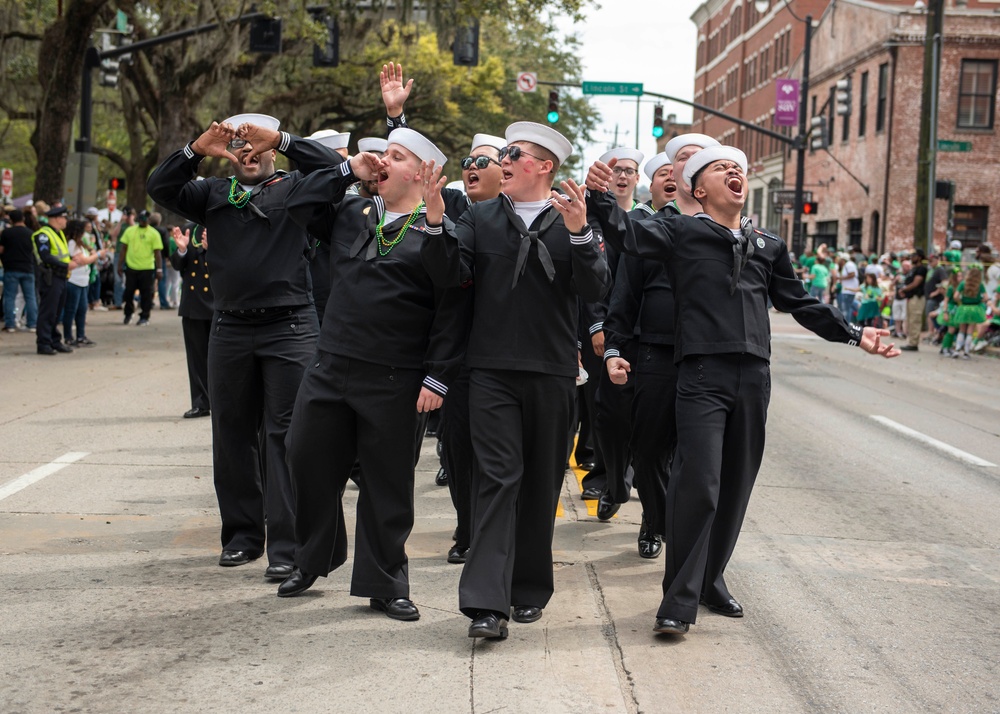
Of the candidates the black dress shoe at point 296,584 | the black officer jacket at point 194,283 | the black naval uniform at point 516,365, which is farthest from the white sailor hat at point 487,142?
the black officer jacket at point 194,283

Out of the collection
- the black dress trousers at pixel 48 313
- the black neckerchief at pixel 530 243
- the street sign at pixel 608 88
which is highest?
the street sign at pixel 608 88

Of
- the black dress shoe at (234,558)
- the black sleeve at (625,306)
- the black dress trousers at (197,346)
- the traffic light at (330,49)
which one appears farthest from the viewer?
the traffic light at (330,49)

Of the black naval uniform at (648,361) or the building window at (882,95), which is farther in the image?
the building window at (882,95)

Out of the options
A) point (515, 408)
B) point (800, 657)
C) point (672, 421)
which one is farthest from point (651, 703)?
point (672, 421)

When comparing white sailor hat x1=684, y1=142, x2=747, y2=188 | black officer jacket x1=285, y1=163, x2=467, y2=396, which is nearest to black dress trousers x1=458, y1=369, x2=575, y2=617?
black officer jacket x1=285, y1=163, x2=467, y2=396

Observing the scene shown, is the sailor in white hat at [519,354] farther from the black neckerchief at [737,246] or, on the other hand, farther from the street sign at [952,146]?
the street sign at [952,146]

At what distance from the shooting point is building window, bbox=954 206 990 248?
4225 cm

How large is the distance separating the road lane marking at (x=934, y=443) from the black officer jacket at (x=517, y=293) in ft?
22.5

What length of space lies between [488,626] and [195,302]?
6287 mm

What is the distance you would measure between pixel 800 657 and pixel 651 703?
935 mm

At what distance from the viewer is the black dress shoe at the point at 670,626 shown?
17.5ft

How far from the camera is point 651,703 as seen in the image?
4578 mm

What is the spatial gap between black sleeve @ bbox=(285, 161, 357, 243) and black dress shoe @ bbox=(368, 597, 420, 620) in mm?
1635

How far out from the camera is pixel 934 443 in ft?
40.2
